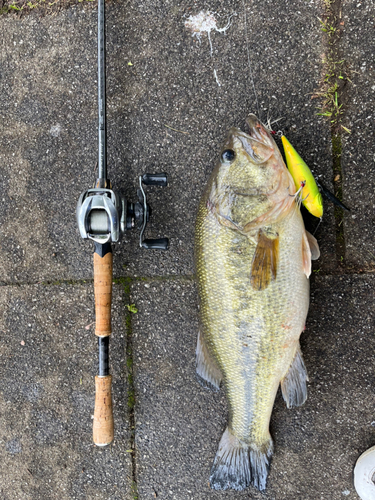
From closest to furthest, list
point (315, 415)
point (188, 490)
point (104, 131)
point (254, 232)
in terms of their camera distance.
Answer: point (254, 232) < point (104, 131) < point (315, 415) < point (188, 490)

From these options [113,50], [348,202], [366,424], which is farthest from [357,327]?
[113,50]

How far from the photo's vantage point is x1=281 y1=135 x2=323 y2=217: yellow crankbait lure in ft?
6.77

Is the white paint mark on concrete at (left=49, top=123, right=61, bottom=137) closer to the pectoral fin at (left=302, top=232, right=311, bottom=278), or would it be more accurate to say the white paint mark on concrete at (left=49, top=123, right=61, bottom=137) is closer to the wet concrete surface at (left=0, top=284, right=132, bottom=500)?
the wet concrete surface at (left=0, top=284, right=132, bottom=500)

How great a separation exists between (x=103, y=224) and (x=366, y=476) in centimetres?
232

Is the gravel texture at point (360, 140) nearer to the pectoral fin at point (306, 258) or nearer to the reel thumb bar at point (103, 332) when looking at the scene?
the pectoral fin at point (306, 258)

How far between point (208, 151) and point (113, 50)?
3.35ft

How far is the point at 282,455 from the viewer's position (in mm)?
2523

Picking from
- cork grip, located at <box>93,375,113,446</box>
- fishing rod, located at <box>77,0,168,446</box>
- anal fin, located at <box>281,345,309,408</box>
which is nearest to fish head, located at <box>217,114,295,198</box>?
fishing rod, located at <box>77,0,168,446</box>

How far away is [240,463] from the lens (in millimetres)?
2320

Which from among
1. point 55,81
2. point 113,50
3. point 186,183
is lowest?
point 186,183

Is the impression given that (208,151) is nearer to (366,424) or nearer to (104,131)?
(104,131)

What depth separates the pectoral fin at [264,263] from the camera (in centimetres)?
195

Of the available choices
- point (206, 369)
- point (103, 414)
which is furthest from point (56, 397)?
point (206, 369)

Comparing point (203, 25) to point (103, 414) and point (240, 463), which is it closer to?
point (103, 414)
